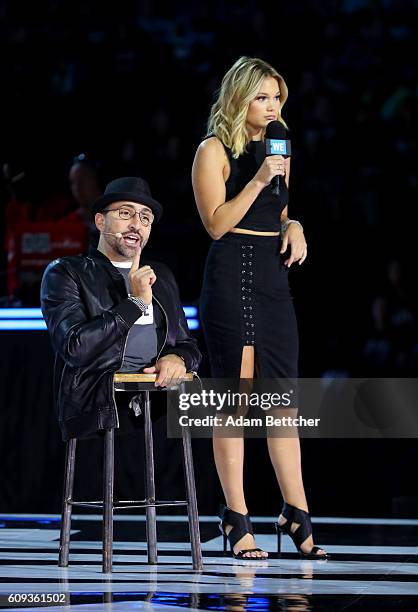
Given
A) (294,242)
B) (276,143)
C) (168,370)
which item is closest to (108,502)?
(168,370)

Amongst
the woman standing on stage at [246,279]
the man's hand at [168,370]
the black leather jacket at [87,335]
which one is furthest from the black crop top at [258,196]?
the man's hand at [168,370]

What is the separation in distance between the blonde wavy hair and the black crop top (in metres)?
0.03

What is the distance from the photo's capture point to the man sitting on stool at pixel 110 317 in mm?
3600

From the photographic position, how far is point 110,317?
141 inches

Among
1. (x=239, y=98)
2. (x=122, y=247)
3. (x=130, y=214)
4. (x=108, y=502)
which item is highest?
(x=239, y=98)

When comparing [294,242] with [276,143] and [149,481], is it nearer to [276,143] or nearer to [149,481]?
[276,143]

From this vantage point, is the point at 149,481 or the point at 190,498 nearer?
the point at 190,498

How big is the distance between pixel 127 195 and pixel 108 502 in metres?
0.96

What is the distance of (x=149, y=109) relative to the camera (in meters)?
9.74

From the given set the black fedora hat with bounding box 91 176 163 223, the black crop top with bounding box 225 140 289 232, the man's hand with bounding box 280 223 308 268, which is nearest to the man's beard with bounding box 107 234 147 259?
the black fedora hat with bounding box 91 176 163 223

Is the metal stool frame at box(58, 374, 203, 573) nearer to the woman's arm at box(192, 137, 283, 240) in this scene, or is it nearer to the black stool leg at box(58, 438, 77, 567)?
the black stool leg at box(58, 438, 77, 567)

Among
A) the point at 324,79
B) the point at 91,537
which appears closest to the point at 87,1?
the point at 324,79

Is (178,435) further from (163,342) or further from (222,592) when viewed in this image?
(222,592)

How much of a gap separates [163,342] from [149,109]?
20.2ft
